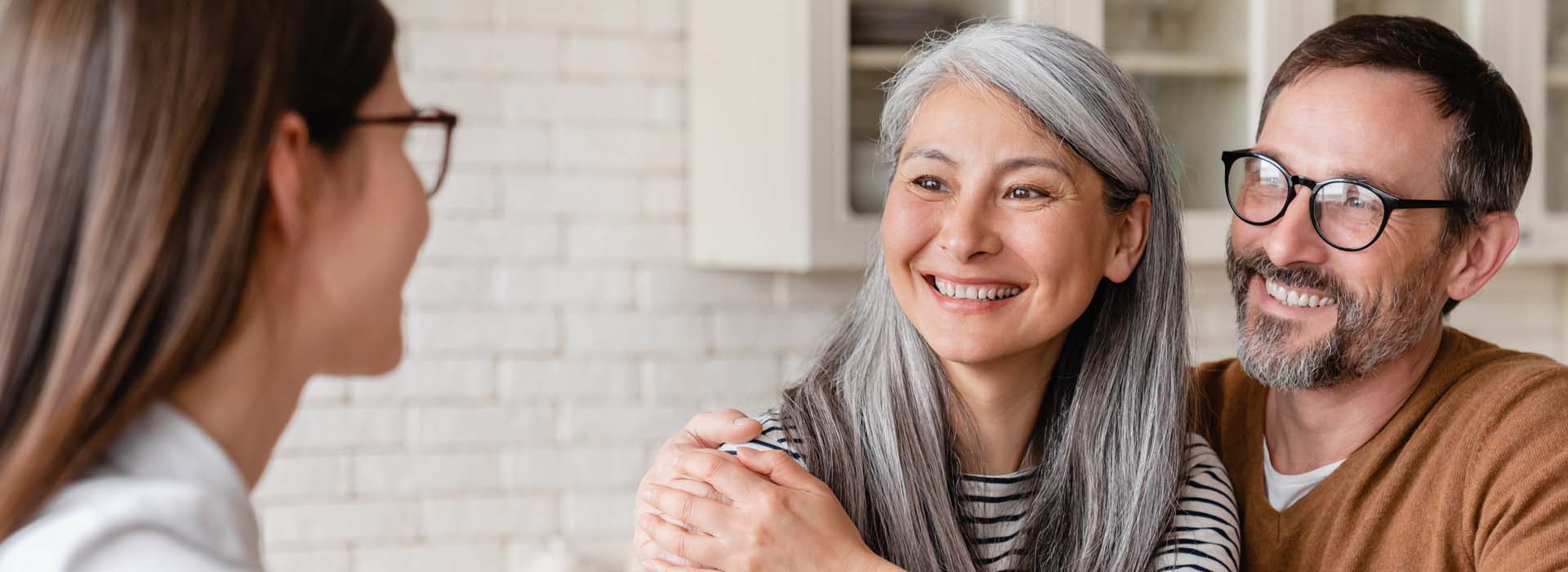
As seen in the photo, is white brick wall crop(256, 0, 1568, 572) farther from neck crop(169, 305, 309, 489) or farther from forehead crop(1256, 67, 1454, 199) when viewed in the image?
neck crop(169, 305, 309, 489)

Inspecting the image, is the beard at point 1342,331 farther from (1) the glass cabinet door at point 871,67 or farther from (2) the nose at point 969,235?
(1) the glass cabinet door at point 871,67

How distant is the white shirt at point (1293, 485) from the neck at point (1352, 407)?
0.4 inches

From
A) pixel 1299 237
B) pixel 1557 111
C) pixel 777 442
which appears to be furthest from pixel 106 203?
pixel 1557 111

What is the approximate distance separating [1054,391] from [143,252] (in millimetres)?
1090

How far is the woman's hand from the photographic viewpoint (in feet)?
4.08

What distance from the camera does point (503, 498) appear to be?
2523 millimetres

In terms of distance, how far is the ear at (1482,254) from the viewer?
60.5 inches

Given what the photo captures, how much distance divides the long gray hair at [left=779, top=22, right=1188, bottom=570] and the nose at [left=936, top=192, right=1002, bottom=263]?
114 millimetres

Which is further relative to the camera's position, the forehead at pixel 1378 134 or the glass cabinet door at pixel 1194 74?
the glass cabinet door at pixel 1194 74

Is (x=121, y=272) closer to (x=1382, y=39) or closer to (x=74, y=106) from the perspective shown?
(x=74, y=106)

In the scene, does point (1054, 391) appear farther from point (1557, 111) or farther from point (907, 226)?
point (1557, 111)

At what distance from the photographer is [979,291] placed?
134cm

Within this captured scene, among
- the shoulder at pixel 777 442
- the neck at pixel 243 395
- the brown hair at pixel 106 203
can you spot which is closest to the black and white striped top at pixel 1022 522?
the shoulder at pixel 777 442

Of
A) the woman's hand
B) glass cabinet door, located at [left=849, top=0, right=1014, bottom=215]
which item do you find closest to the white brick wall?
glass cabinet door, located at [left=849, top=0, right=1014, bottom=215]
